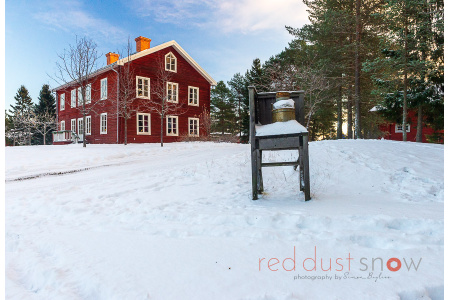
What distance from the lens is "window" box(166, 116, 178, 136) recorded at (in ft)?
71.1

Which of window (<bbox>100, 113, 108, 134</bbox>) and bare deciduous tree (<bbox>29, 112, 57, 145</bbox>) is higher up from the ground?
bare deciduous tree (<bbox>29, 112, 57, 145</bbox>)

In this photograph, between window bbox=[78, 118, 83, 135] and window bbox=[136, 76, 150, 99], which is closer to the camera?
window bbox=[136, 76, 150, 99]

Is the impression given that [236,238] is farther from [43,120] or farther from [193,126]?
[43,120]

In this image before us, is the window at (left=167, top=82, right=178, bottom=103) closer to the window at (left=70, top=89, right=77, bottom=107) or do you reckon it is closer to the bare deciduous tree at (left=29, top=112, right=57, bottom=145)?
the window at (left=70, top=89, right=77, bottom=107)

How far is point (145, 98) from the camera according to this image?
20.5m

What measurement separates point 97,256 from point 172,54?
21678mm

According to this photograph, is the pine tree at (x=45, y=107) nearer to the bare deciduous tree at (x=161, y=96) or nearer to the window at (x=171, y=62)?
the bare deciduous tree at (x=161, y=96)

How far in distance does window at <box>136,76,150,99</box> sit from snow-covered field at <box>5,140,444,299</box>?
599 inches

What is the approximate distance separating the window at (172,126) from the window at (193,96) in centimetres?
228

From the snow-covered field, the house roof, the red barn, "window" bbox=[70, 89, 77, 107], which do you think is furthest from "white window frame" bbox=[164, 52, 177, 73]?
the snow-covered field

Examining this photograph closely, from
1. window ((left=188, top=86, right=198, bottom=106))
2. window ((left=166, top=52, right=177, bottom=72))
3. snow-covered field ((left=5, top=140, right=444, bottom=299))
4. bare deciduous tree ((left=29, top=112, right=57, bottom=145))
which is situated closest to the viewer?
snow-covered field ((left=5, top=140, right=444, bottom=299))

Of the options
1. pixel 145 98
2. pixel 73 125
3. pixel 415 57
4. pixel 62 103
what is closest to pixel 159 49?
pixel 145 98

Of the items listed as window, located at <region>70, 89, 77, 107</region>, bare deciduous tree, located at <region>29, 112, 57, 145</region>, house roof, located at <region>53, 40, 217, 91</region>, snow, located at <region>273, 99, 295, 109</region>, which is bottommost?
snow, located at <region>273, 99, 295, 109</region>

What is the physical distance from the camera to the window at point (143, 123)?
20.3 m
